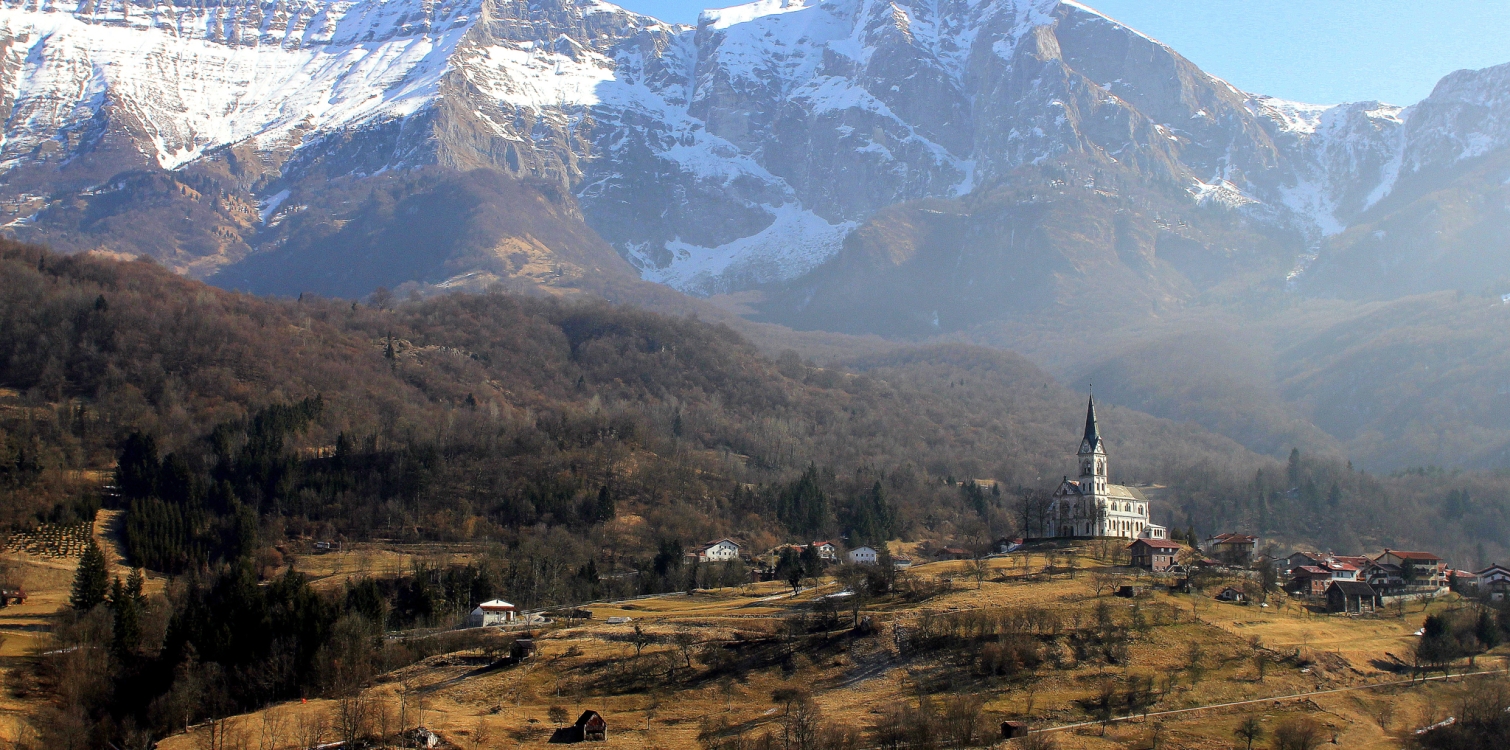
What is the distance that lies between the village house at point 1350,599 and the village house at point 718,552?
183 feet

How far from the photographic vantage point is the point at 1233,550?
127m

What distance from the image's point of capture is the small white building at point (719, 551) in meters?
141

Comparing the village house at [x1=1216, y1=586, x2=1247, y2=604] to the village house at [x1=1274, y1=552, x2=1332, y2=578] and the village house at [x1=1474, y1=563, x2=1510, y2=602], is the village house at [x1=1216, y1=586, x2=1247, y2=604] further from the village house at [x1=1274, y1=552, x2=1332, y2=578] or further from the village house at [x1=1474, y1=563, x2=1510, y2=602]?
the village house at [x1=1474, y1=563, x2=1510, y2=602]

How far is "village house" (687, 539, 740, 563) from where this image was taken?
14050cm

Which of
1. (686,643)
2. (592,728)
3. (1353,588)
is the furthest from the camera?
(1353,588)

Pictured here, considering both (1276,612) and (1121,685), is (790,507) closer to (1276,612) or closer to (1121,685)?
(1276,612)

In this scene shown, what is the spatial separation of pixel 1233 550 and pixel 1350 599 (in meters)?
23.6

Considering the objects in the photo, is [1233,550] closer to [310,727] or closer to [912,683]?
[912,683]

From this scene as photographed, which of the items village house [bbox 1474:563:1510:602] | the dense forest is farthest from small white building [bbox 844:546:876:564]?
village house [bbox 1474:563:1510:602]

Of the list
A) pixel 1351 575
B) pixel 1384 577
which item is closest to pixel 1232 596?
pixel 1351 575

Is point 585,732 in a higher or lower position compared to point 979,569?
lower

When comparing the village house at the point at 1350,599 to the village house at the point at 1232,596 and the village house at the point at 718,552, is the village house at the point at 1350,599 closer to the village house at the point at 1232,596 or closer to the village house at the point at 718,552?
the village house at the point at 1232,596

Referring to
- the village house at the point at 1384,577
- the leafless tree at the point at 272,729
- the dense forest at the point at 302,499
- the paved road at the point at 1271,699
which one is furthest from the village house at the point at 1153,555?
the leafless tree at the point at 272,729

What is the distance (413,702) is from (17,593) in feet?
151
